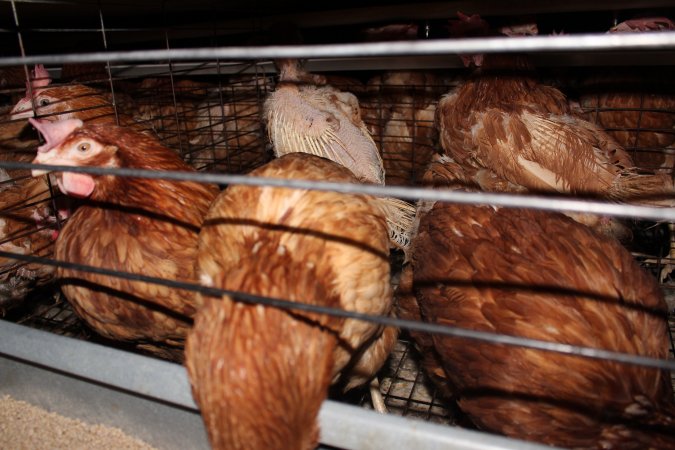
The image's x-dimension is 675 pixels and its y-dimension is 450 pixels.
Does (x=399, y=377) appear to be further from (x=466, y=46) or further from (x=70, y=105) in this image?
(x=70, y=105)

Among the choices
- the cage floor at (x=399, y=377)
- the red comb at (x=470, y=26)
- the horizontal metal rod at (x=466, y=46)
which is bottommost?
the cage floor at (x=399, y=377)

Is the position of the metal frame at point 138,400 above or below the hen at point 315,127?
below

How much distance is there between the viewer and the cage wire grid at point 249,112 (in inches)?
27.0

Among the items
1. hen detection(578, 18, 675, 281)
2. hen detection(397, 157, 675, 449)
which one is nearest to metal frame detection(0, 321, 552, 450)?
hen detection(397, 157, 675, 449)

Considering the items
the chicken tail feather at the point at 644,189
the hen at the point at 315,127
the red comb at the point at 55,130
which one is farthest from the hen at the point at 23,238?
the chicken tail feather at the point at 644,189

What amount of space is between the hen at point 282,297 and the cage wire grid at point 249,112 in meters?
0.40

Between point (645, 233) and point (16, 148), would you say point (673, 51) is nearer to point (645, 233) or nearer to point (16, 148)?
point (645, 233)

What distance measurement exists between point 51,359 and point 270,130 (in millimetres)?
1432

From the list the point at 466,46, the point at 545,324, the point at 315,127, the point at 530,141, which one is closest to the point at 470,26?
the point at 530,141

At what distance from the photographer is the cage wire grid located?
2.25 feet

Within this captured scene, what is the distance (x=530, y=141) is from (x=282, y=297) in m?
1.60

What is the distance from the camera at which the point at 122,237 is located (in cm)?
145

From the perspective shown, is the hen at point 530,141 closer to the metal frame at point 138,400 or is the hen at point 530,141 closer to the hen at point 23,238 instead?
the metal frame at point 138,400

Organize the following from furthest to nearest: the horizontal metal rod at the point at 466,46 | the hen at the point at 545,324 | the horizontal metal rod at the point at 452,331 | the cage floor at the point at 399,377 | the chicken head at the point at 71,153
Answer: the cage floor at the point at 399,377, the chicken head at the point at 71,153, the hen at the point at 545,324, the horizontal metal rod at the point at 452,331, the horizontal metal rod at the point at 466,46
